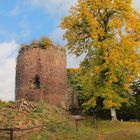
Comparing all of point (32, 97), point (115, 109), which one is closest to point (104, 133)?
point (115, 109)

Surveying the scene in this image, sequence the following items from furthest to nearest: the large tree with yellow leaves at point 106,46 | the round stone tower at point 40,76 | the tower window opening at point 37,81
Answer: the tower window opening at point 37,81 → the round stone tower at point 40,76 → the large tree with yellow leaves at point 106,46

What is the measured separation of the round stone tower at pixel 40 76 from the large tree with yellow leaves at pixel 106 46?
462 centimetres

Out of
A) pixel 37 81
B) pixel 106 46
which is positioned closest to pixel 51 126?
pixel 106 46

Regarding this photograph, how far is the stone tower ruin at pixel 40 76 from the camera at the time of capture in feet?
130

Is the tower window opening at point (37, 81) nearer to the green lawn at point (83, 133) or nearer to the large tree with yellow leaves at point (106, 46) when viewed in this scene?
the large tree with yellow leaves at point (106, 46)

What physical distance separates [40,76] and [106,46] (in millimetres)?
8776

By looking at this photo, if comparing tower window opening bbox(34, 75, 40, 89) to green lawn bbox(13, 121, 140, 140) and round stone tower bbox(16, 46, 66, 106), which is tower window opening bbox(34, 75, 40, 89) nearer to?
round stone tower bbox(16, 46, 66, 106)

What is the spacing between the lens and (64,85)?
41000 mm

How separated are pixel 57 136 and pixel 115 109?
1053 cm

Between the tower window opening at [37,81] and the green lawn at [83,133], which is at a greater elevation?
the tower window opening at [37,81]

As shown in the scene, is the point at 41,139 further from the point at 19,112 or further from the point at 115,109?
the point at 115,109

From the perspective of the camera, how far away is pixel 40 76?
3966 centimetres

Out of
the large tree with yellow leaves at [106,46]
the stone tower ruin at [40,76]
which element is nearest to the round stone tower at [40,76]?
the stone tower ruin at [40,76]

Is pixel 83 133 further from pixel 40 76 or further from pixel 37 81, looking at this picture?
pixel 37 81
